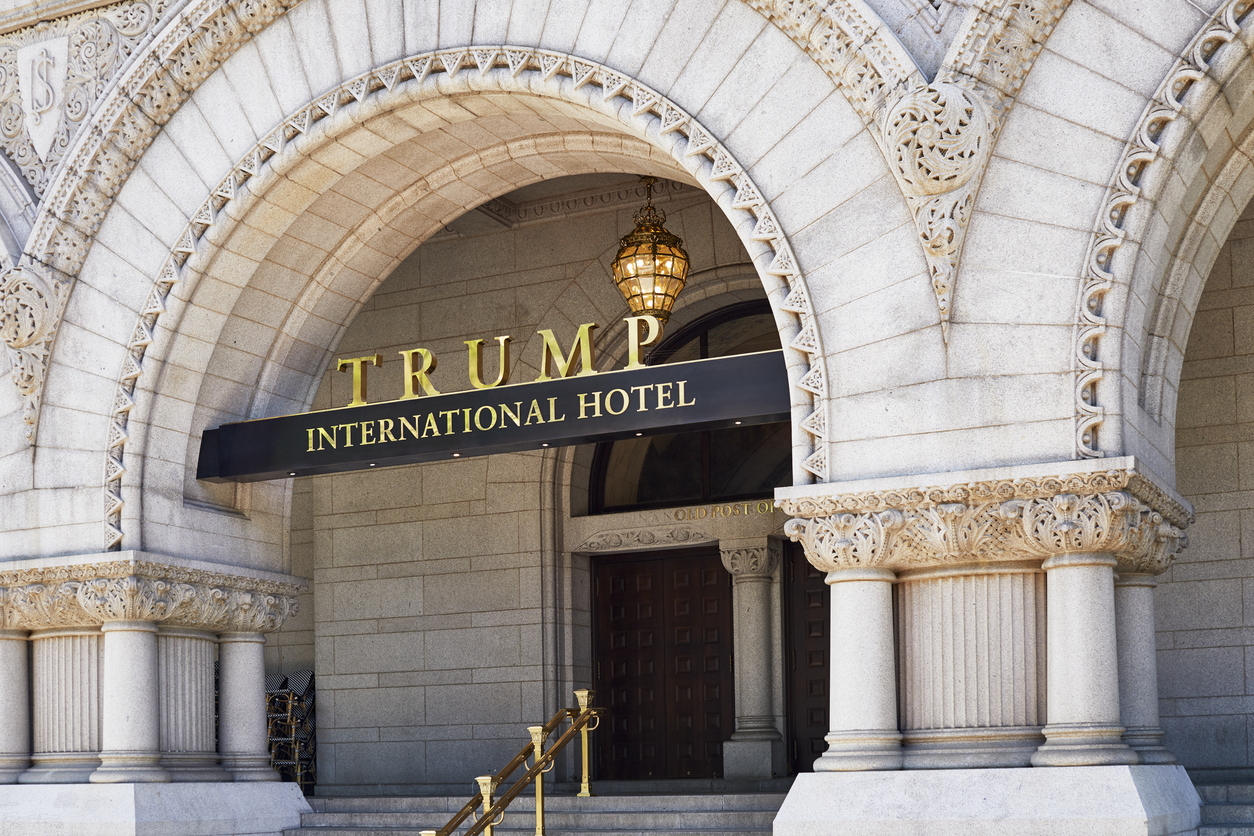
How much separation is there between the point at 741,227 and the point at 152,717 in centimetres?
548

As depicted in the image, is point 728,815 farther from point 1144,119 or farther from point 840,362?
point 1144,119

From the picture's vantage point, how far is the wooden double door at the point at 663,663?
540 inches

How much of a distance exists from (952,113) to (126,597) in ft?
21.3

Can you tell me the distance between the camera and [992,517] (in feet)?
25.4

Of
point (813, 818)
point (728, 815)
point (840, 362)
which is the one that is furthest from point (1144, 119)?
point (728, 815)

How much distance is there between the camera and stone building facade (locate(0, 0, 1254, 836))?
779cm

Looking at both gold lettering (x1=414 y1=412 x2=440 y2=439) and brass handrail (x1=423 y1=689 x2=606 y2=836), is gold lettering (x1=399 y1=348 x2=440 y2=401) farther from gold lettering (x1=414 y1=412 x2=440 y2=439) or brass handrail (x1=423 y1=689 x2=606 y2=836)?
brass handrail (x1=423 y1=689 x2=606 y2=836)

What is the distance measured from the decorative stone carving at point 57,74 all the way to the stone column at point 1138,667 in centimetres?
791

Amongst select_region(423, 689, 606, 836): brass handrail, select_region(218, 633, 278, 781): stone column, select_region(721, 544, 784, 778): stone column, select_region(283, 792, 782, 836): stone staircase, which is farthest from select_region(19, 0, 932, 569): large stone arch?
select_region(721, 544, 784, 778): stone column

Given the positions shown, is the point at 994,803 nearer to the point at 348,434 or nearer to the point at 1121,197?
the point at 1121,197

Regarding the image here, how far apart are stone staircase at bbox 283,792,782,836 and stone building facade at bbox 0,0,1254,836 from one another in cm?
69

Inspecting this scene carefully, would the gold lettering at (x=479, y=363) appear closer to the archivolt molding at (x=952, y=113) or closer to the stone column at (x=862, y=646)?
the stone column at (x=862, y=646)

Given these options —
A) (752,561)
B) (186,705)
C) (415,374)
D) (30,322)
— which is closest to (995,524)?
(415,374)

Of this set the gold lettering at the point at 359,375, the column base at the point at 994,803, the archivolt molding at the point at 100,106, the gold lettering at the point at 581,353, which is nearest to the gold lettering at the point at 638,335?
the gold lettering at the point at 581,353
